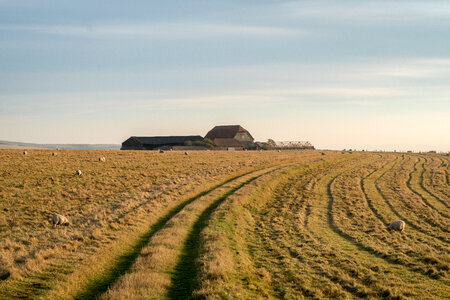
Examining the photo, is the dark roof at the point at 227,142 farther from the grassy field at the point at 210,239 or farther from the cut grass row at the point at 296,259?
the cut grass row at the point at 296,259

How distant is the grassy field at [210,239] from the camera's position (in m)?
13.1

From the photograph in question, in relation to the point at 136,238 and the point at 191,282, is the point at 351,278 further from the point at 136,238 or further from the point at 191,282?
the point at 136,238

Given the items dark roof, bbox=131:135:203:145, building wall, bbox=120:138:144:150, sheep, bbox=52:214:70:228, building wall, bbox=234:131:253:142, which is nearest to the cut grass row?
sheep, bbox=52:214:70:228

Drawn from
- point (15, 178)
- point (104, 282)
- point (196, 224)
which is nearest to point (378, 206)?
point (196, 224)

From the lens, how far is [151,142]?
105562 millimetres

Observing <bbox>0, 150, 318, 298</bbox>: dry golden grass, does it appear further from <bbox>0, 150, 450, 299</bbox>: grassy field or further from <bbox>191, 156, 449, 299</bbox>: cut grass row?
<bbox>191, 156, 449, 299</bbox>: cut grass row

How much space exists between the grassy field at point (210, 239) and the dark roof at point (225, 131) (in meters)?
87.5

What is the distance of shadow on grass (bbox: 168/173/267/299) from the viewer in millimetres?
12544

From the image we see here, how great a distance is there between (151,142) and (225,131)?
34318 millimetres

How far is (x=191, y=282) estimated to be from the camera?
523 inches

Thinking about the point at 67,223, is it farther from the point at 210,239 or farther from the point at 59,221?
the point at 210,239

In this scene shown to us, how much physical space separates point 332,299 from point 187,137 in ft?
347

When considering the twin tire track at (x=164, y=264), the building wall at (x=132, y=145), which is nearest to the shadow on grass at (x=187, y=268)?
the twin tire track at (x=164, y=264)

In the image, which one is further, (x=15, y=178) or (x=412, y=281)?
(x=15, y=178)
